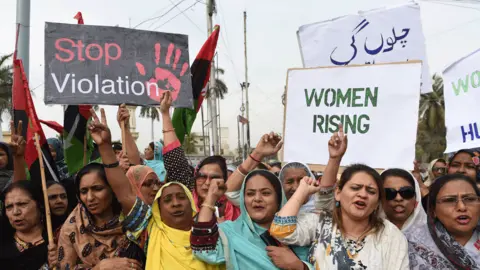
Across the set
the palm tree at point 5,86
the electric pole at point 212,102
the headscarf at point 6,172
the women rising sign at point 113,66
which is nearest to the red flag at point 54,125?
the headscarf at point 6,172

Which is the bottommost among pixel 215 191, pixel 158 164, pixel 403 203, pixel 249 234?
pixel 249 234

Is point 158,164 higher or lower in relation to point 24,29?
lower

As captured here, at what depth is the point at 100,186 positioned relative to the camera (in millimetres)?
2965

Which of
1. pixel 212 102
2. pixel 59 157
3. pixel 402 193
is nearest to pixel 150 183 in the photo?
pixel 402 193

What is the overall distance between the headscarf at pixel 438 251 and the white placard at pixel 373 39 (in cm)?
231

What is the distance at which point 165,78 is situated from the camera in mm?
4340

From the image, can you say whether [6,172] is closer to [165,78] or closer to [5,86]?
[165,78]

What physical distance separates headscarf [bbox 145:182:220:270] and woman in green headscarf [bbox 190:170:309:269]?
0.61 ft

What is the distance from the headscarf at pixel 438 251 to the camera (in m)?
2.62

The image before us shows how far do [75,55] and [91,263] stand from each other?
6.54ft

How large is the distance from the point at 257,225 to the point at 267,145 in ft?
3.10

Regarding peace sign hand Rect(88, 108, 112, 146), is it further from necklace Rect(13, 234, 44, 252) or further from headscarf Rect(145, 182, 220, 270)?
necklace Rect(13, 234, 44, 252)

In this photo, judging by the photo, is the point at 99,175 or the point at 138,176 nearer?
the point at 99,175

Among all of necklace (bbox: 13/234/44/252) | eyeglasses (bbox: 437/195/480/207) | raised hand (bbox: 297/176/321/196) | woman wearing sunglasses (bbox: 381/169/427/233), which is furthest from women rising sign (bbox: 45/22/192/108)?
eyeglasses (bbox: 437/195/480/207)
